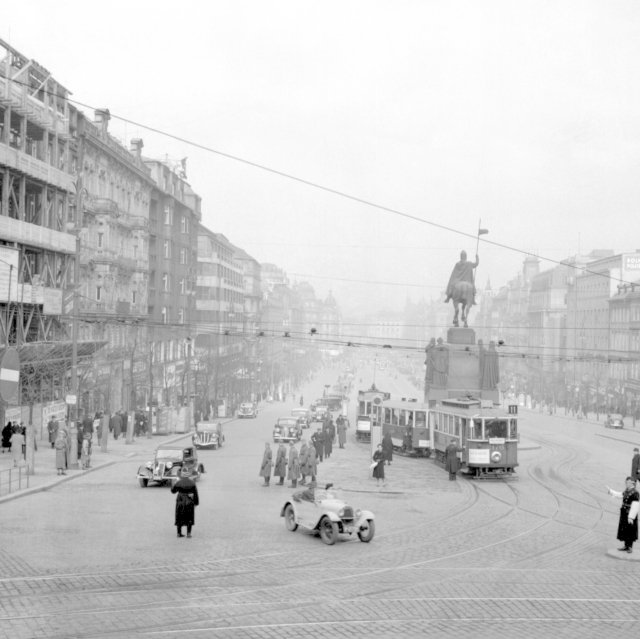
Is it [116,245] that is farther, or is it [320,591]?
[116,245]

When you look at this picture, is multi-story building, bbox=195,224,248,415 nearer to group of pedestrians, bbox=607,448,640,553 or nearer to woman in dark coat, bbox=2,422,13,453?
woman in dark coat, bbox=2,422,13,453

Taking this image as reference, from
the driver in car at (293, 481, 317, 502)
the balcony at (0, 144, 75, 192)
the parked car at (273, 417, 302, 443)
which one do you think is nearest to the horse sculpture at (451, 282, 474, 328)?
the parked car at (273, 417, 302, 443)

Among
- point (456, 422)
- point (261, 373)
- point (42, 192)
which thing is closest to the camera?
point (456, 422)

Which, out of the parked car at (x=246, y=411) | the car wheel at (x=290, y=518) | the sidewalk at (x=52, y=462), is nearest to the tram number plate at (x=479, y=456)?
the sidewalk at (x=52, y=462)

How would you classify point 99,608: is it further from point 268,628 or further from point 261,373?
point 261,373

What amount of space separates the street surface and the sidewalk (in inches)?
24.2

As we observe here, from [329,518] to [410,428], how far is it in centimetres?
2458

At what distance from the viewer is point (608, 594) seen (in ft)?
52.0

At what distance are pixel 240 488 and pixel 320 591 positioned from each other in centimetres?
1476

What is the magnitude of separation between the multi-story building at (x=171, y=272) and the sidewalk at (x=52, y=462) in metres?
25.8

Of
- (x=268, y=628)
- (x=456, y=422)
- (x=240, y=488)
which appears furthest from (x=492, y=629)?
(x=456, y=422)

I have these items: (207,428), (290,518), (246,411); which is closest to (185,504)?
(290,518)

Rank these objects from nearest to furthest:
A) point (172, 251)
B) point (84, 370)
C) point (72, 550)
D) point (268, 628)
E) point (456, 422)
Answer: point (268, 628), point (72, 550), point (456, 422), point (84, 370), point (172, 251)

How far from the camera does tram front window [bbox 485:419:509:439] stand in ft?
116
